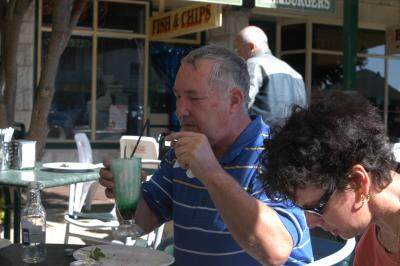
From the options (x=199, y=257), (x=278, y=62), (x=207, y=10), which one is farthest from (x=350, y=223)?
(x=207, y=10)

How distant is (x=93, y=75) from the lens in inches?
379

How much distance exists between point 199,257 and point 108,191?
396 millimetres

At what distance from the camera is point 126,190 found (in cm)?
201

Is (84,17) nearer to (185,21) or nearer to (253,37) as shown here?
(185,21)

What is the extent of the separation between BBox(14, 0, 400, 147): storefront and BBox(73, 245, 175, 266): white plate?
716cm

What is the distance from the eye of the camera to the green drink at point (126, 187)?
78.8 inches

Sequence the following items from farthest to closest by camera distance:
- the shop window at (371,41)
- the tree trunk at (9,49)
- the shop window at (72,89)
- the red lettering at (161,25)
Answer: the shop window at (371,41), the shop window at (72,89), the red lettering at (161,25), the tree trunk at (9,49)

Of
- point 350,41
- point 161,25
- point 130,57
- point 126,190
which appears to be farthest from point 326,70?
point 126,190

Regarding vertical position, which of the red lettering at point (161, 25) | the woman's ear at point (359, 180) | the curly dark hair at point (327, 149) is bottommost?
the woman's ear at point (359, 180)

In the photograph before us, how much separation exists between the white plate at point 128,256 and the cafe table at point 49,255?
4 cm

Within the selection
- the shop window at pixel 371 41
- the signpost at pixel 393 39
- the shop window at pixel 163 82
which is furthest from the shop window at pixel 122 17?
the shop window at pixel 371 41

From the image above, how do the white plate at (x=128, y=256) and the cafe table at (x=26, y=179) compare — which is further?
the cafe table at (x=26, y=179)

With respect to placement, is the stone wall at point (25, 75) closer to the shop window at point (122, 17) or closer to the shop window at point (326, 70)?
the shop window at point (122, 17)

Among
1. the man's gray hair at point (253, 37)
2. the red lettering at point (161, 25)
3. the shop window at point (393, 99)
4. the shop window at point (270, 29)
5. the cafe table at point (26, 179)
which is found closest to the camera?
the cafe table at point (26, 179)
